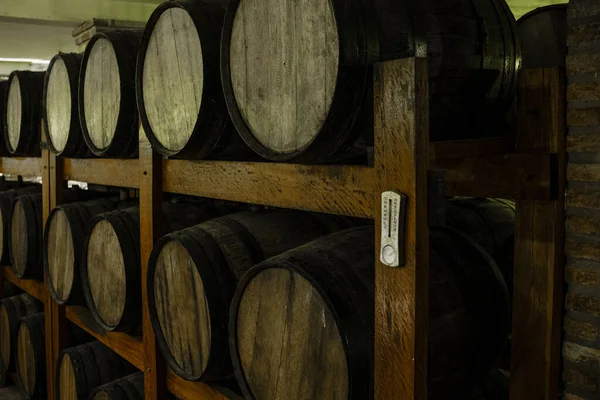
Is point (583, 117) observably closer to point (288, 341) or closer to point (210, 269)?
point (288, 341)

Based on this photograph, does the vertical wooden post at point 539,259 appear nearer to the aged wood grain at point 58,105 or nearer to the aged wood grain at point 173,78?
the aged wood grain at point 173,78

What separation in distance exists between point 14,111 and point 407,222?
3.74 m

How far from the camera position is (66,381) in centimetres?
351

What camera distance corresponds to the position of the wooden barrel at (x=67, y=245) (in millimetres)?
3277

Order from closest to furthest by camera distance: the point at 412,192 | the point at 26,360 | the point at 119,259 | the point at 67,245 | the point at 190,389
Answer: the point at 412,192, the point at 190,389, the point at 119,259, the point at 67,245, the point at 26,360

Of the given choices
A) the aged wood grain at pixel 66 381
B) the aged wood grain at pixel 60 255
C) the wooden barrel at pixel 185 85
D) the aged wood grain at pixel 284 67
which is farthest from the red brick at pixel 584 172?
the aged wood grain at pixel 66 381

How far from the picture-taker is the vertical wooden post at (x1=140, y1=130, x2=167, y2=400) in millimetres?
2629

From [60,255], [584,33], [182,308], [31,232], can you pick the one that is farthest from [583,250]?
[31,232]

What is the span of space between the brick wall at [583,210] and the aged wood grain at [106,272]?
1.92m

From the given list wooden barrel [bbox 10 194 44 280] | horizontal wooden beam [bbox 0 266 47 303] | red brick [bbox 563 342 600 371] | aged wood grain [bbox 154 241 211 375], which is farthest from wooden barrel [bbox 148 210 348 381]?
horizontal wooden beam [bbox 0 266 47 303]

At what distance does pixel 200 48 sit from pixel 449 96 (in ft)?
3.10

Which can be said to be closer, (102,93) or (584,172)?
(584,172)

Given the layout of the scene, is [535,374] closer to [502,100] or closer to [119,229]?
[502,100]

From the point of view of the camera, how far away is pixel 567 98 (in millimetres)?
1978
